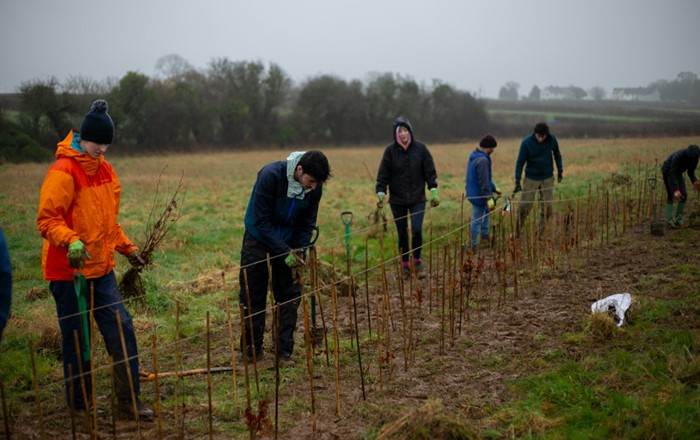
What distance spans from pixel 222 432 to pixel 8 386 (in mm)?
1797

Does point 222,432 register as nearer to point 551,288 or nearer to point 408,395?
point 408,395

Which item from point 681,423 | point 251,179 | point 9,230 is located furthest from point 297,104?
point 681,423

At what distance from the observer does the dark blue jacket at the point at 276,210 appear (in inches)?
180

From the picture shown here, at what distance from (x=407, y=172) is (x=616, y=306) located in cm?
305

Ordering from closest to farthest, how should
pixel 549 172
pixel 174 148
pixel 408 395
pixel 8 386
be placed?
pixel 408 395, pixel 8 386, pixel 549 172, pixel 174 148

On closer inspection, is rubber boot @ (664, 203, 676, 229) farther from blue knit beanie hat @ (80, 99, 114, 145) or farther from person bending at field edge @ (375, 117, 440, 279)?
blue knit beanie hat @ (80, 99, 114, 145)

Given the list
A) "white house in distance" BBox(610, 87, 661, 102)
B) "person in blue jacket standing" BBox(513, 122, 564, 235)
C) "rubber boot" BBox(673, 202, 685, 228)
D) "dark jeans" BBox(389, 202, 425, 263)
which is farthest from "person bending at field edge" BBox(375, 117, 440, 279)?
"white house in distance" BBox(610, 87, 661, 102)

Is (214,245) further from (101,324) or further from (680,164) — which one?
(680,164)

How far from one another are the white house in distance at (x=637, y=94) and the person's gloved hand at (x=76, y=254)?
1879cm

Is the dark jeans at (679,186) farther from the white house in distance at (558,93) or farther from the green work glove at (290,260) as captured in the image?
the white house in distance at (558,93)

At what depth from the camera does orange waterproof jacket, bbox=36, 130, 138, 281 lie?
3.54m

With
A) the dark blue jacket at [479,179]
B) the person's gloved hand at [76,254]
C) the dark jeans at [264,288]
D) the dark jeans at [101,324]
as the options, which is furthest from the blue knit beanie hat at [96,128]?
the dark blue jacket at [479,179]

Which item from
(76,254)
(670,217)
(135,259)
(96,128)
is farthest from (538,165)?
(76,254)

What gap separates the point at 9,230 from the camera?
1031 centimetres
